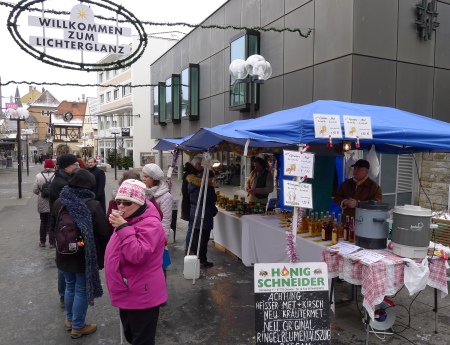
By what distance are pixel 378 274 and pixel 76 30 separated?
15.5 feet

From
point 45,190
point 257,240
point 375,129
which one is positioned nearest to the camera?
point 375,129

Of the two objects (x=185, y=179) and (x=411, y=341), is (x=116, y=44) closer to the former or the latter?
(x=185, y=179)

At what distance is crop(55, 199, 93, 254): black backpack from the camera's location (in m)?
3.26

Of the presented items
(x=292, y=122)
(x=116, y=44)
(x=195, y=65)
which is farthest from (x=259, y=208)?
(x=195, y=65)

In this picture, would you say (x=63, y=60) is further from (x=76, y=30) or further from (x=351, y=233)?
(x=351, y=233)

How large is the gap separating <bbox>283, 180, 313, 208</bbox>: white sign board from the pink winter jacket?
4.25 feet

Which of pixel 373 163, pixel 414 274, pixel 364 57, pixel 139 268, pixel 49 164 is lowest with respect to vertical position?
pixel 414 274

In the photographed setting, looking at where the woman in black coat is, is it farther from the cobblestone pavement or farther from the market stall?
the market stall

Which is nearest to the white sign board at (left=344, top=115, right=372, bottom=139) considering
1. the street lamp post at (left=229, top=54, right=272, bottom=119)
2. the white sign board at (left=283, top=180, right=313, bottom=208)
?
the white sign board at (left=283, top=180, right=313, bottom=208)

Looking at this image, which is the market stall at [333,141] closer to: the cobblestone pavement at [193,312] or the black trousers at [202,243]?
the cobblestone pavement at [193,312]

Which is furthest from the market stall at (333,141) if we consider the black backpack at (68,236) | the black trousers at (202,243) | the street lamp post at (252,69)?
the street lamp post at (252,69)

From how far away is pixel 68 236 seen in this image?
10.7 ft

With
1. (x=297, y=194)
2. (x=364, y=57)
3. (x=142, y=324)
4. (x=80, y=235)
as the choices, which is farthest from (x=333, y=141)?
(x=364, y=57)

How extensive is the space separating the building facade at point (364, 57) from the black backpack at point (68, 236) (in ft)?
17.1
